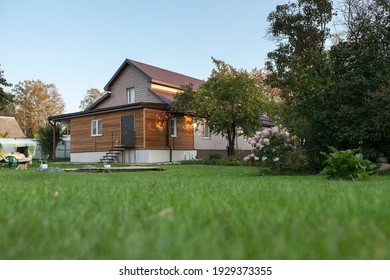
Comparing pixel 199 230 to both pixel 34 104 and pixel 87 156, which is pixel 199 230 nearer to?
pixel 87 156

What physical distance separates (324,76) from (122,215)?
1209 cm

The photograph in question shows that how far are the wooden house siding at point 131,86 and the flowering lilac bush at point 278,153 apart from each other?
18136mm

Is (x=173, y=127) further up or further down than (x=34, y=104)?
further down

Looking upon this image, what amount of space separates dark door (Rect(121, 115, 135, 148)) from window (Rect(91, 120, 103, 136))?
311 centimetres

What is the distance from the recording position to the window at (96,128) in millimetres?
29828

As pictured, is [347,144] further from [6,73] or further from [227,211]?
[6,73]

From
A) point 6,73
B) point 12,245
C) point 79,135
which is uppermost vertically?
point 6,73

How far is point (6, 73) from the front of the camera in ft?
93.0

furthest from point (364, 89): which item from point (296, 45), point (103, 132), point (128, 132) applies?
point (103, 132)

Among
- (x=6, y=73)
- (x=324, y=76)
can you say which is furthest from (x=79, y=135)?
(x=324, y=76)

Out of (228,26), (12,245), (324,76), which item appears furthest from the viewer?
(228,26)

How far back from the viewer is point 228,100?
25.5 meters

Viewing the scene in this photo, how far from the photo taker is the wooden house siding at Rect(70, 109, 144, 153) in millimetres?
26578

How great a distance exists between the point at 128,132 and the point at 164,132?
2.64m
